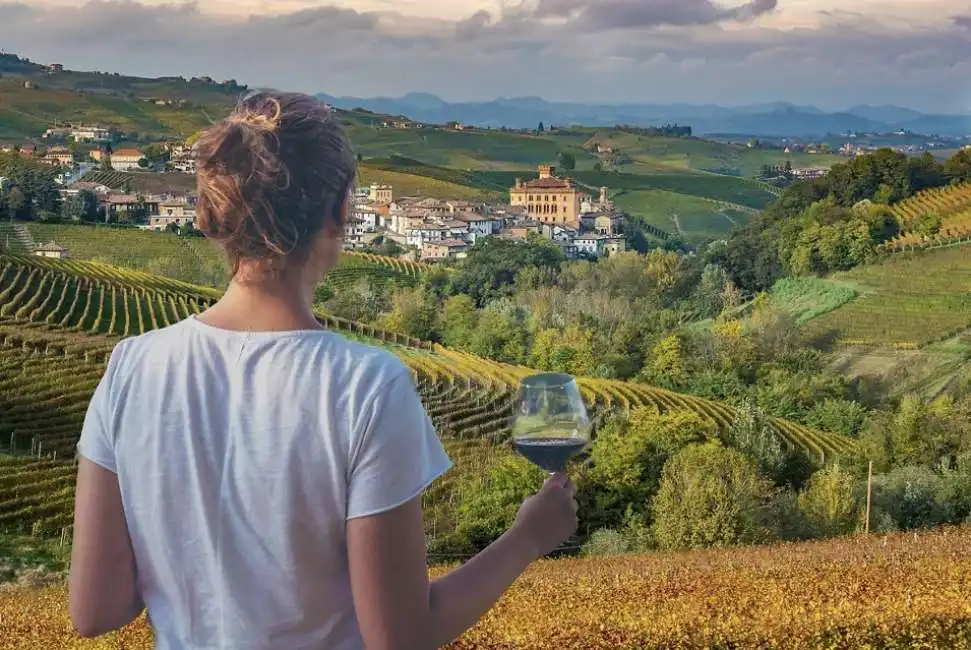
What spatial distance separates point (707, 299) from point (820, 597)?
4907 cm

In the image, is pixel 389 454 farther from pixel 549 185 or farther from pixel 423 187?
pixel 549 185

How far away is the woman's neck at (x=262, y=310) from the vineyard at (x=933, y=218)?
167 feet

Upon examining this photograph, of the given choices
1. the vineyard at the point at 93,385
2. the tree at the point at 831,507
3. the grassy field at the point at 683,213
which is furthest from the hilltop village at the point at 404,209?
the tree at the point at 831,507

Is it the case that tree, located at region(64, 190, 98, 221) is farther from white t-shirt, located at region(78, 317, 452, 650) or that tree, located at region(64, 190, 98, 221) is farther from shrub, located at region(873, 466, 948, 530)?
white t-shirt, located at region(78, 317, 452, 650)

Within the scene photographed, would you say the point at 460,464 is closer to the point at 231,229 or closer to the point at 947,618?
the point at 947,618

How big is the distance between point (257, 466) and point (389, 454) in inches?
6.7

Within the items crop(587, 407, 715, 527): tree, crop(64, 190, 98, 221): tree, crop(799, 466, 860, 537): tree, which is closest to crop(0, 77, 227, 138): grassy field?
crop(64, 190, 98, 221): tree

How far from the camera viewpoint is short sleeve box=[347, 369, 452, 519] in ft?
4.61

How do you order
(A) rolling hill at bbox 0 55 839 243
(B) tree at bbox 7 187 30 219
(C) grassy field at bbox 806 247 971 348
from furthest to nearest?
(A) rolling hill at bbox 0 55 839 243 → (B) tree at bbox 7 187 30 219 → (C) grassy field at bbox 806 247 971 348

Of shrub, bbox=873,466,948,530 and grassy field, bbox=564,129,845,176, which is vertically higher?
grassy field, bbox=564,129,845,176

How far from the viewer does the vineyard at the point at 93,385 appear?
20816 mm

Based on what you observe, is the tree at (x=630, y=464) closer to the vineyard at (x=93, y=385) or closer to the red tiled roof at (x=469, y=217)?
the vineyard at (x=93, y=385)

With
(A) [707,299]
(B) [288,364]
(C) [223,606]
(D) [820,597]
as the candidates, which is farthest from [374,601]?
(A) [707,299]

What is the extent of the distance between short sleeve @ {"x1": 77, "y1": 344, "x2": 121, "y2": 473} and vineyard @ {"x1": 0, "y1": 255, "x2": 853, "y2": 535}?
17362 mm
